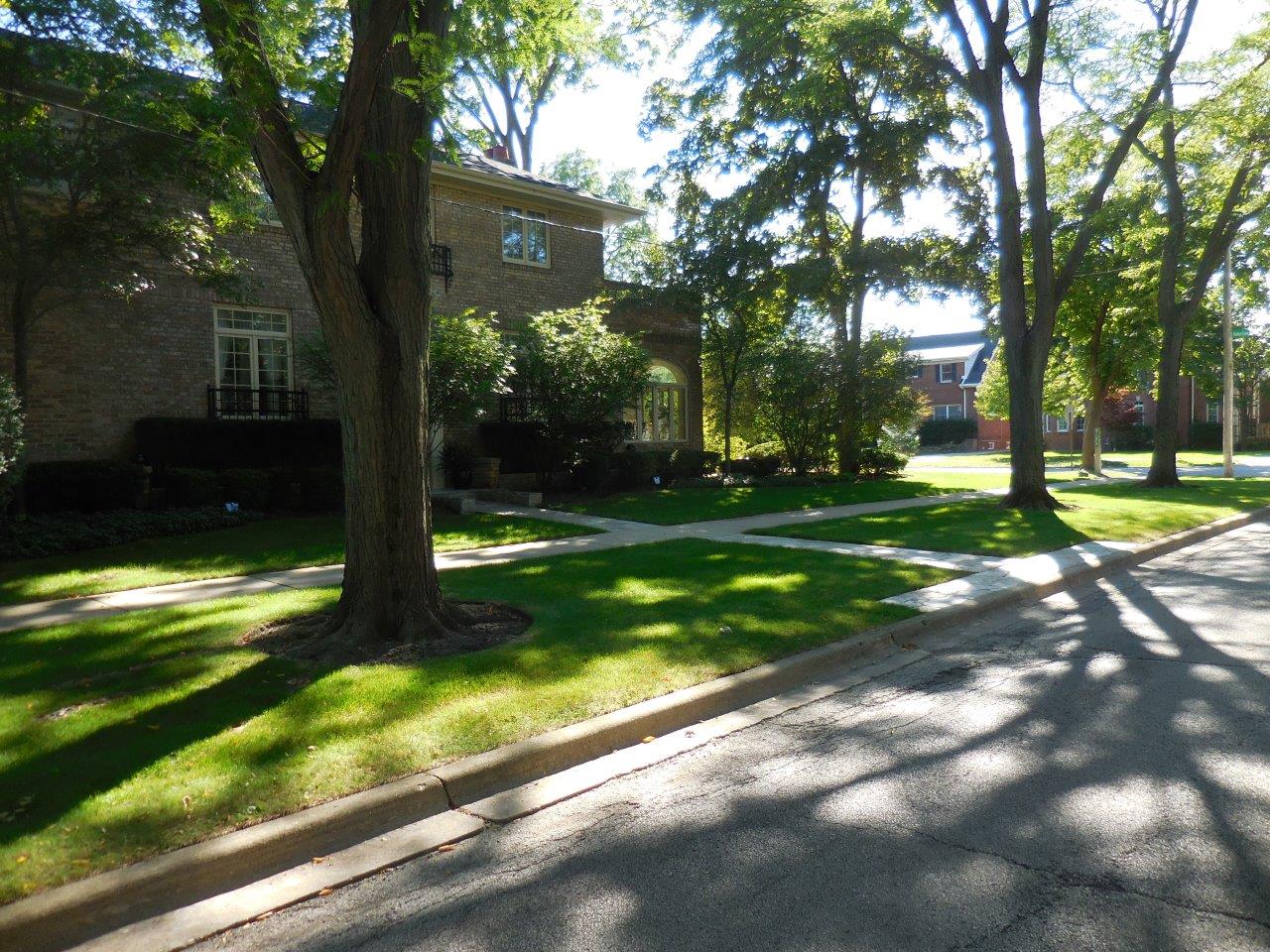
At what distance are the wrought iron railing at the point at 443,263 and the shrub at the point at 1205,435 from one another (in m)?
53.0

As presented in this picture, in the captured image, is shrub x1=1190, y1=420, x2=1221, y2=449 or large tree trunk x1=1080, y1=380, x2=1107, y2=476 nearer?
large tree trunk x1=1080, y1=380, x2=1107, y2=476

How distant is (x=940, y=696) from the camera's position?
5.74 m

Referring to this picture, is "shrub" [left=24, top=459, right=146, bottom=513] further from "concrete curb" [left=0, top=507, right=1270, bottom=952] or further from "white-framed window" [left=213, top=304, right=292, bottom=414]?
"concrete curb" [left=0, top=507, right=1270, bottom=952]

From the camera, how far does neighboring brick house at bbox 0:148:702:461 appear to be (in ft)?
48.0

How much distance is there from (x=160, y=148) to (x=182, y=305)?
4.25 meters

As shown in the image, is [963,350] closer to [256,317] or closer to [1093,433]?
[1093,433]

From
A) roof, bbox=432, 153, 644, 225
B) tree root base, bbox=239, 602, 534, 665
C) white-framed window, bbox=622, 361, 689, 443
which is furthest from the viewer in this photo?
white-framed window, bbox=622, 361, 689, 443

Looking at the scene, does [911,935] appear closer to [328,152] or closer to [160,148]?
[328,152]

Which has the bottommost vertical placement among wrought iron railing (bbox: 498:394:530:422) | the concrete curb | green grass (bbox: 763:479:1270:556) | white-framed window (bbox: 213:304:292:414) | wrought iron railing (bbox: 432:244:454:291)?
the concrete curb

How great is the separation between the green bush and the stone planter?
572cm

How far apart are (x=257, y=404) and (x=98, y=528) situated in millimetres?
5406

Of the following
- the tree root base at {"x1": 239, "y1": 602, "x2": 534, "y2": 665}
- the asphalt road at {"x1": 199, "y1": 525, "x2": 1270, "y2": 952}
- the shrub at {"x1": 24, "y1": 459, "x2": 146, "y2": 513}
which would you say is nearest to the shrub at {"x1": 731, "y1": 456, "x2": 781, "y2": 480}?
the shrub at {"x1": 24, "y1": 459, "x2": 146, "y2": 513}

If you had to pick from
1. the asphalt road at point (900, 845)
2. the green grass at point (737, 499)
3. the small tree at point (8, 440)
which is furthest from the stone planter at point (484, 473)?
the asphalt road at point (900, 845)

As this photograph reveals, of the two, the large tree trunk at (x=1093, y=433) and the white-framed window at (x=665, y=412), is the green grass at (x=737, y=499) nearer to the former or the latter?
the white-framed window at (x=665, y=412)
